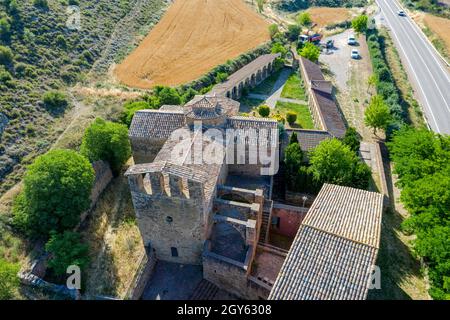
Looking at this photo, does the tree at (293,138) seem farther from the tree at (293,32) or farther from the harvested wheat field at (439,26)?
the harvested wheat field at (439,26)

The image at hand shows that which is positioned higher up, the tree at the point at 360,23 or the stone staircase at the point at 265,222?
the stone staircase at the point at 265,222

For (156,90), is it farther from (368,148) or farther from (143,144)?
(368,148)

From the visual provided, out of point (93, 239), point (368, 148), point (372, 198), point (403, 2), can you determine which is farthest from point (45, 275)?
point (403, 2)

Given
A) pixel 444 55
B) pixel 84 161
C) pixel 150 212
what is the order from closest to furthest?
1. pixel 150 212
2. pixel 84 161
3. pixel 444 55

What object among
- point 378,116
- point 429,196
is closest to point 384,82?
point 378,116

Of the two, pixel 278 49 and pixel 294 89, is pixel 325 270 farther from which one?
pixel 278 49

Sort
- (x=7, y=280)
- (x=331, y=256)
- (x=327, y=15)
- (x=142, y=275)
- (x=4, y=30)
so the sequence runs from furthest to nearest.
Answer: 1. (x=327, y=15)
2. (x=4, y=30)
3. (x=142, y=275)
4. (x=7, y=280)
5. (x=331, y=256)

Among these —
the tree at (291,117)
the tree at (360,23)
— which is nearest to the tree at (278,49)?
the tree at (291,117)
